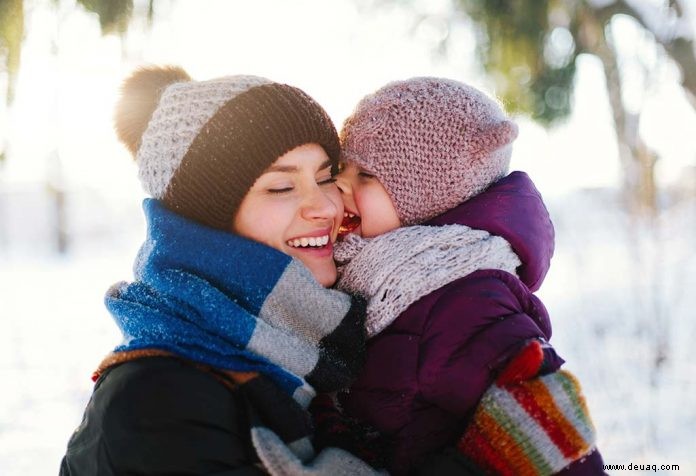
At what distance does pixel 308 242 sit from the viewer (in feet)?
5.99

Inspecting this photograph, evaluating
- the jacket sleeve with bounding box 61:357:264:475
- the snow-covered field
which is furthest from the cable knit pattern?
the snow-covered field

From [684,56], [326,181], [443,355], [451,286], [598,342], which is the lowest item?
[598,342]

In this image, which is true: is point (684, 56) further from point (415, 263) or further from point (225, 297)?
point (225, 297)

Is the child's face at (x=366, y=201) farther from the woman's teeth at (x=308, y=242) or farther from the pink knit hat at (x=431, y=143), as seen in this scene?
the woman's teeth at (x=308, y=242)

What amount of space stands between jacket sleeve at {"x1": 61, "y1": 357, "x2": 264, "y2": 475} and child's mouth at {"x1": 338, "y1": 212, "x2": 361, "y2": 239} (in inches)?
30.6

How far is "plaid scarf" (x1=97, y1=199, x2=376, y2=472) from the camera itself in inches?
58.3

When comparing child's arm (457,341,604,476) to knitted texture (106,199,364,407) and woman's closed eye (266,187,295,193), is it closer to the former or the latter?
knitted texture (106,199,364,407)

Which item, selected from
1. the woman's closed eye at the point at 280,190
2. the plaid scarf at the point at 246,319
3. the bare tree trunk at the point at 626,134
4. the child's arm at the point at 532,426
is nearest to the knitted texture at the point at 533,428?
the child's arm at the point at 532,426

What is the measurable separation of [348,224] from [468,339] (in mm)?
705

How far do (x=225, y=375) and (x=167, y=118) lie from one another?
0.68m

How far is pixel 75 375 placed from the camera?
5.78 metres

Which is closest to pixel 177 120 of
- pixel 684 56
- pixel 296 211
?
pixel 296 211

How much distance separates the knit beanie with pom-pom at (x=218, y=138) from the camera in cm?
168

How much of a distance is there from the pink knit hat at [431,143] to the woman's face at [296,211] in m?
0.17
